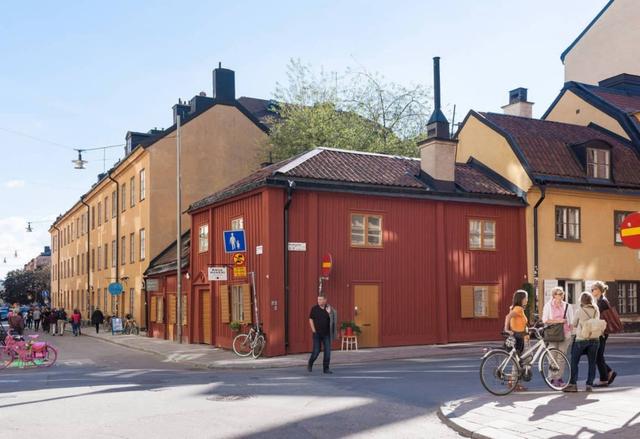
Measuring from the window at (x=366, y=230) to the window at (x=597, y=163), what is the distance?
963cm

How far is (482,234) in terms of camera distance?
2488 cm

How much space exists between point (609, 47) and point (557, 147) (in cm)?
1289

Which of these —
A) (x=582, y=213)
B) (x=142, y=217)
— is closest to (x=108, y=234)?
(x=142, y=217)

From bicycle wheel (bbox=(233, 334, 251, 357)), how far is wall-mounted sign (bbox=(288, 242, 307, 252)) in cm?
281

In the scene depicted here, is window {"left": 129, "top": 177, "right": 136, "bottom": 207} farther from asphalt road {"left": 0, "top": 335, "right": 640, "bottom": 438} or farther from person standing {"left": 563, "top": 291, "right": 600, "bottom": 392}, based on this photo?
person standing {"left": 563, "top": 291, "right": 600, "bottom": 392}

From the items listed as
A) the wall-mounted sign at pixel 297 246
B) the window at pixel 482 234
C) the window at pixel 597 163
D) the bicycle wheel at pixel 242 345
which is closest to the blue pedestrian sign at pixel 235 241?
the wall-mounted sign at pixel 297 246

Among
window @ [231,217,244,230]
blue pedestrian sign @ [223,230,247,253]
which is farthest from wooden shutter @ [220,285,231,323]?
blue pedestrian sign @ [223,230,247,253]

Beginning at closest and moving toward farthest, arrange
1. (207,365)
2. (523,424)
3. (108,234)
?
(523,424)
(207,365)
(108,234)

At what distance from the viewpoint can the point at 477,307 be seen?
2453 cm

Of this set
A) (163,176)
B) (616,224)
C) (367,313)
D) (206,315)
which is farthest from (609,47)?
(206,315)

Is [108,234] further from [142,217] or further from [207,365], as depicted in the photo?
[207,365]

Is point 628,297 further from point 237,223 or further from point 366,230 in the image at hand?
point 237,223

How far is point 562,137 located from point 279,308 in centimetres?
1468

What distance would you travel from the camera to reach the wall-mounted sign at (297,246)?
20.9 m
